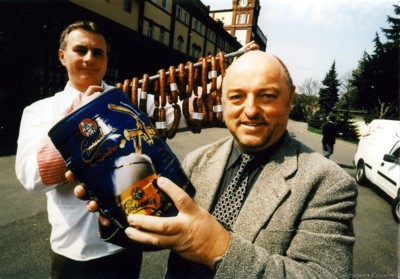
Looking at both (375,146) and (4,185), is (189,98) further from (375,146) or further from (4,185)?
(375,146)

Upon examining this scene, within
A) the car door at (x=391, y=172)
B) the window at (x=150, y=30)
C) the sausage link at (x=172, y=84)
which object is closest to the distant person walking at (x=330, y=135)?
the car door at (x=391, y=172)

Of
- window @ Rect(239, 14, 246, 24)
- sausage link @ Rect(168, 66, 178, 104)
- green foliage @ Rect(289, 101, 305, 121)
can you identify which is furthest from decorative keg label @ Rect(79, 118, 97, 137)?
green foliage @ Rect(289, 101, 305, 121)

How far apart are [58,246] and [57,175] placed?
0.61m

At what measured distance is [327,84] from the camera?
51094mm

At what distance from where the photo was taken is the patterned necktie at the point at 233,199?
134 cm

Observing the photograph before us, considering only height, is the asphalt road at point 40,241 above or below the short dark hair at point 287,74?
below

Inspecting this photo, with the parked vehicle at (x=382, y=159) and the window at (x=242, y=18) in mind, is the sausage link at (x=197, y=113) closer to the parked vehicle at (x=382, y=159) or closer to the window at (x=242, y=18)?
the parked vehicle at (x=382, y=159)

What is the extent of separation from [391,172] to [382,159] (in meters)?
0.98

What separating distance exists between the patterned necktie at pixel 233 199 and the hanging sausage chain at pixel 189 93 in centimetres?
56

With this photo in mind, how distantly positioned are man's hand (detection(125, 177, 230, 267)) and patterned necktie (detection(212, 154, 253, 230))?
44 centimetres

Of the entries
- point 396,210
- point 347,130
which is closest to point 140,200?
point 396,210

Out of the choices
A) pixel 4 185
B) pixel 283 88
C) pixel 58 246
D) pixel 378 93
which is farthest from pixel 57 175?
pixel 378 93

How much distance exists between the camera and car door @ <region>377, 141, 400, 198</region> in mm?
6711

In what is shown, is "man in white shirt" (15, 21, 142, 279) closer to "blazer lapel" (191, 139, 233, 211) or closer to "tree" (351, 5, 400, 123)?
"blazer lapel" (191, 139, 233, 211)
